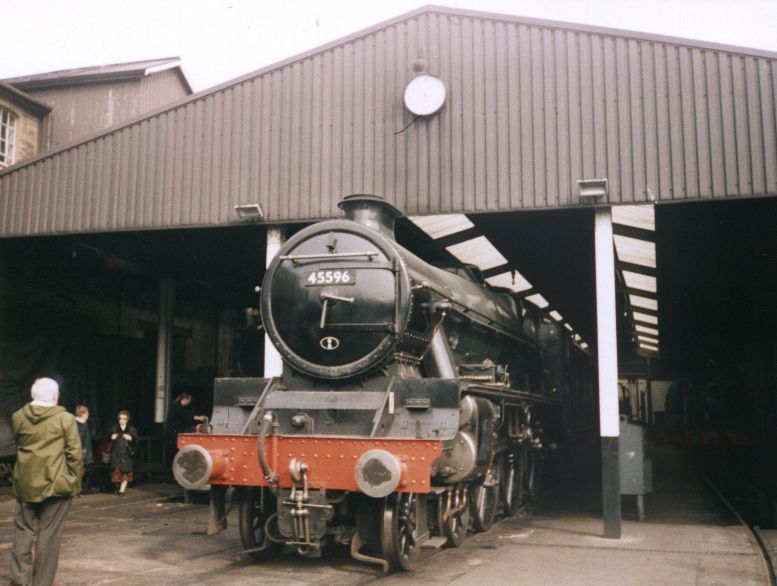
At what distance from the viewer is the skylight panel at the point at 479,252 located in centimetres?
1219

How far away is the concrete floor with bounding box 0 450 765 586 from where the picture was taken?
6.19 metres

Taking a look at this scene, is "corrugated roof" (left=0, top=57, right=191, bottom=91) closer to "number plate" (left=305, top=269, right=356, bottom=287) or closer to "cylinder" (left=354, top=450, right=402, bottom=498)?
"number plate" (left=305, top=269, right=356, bottom=287)

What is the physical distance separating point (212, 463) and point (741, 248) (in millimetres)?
8994

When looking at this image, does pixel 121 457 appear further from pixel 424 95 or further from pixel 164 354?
pixel 424 95

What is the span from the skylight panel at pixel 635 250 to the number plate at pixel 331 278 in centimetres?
602

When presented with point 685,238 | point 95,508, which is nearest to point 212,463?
point 95,508

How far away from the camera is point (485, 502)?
862 centimetres

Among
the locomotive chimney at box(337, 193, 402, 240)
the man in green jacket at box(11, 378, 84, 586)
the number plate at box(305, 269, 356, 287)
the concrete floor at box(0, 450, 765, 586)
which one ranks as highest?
the locomotive chimney at box(337, 193, 402, 240)

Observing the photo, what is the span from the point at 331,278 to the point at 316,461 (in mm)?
1696

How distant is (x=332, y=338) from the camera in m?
6.77

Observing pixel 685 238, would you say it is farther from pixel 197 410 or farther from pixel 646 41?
pixel 197 410

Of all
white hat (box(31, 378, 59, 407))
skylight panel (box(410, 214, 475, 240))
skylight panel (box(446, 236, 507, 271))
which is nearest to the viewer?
white hat (box(31, 378, 59, 407))

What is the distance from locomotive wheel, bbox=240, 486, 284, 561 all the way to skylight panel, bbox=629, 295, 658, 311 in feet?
38.3

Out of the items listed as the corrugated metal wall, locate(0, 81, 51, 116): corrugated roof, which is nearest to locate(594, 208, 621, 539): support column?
the corrugated metal wall
